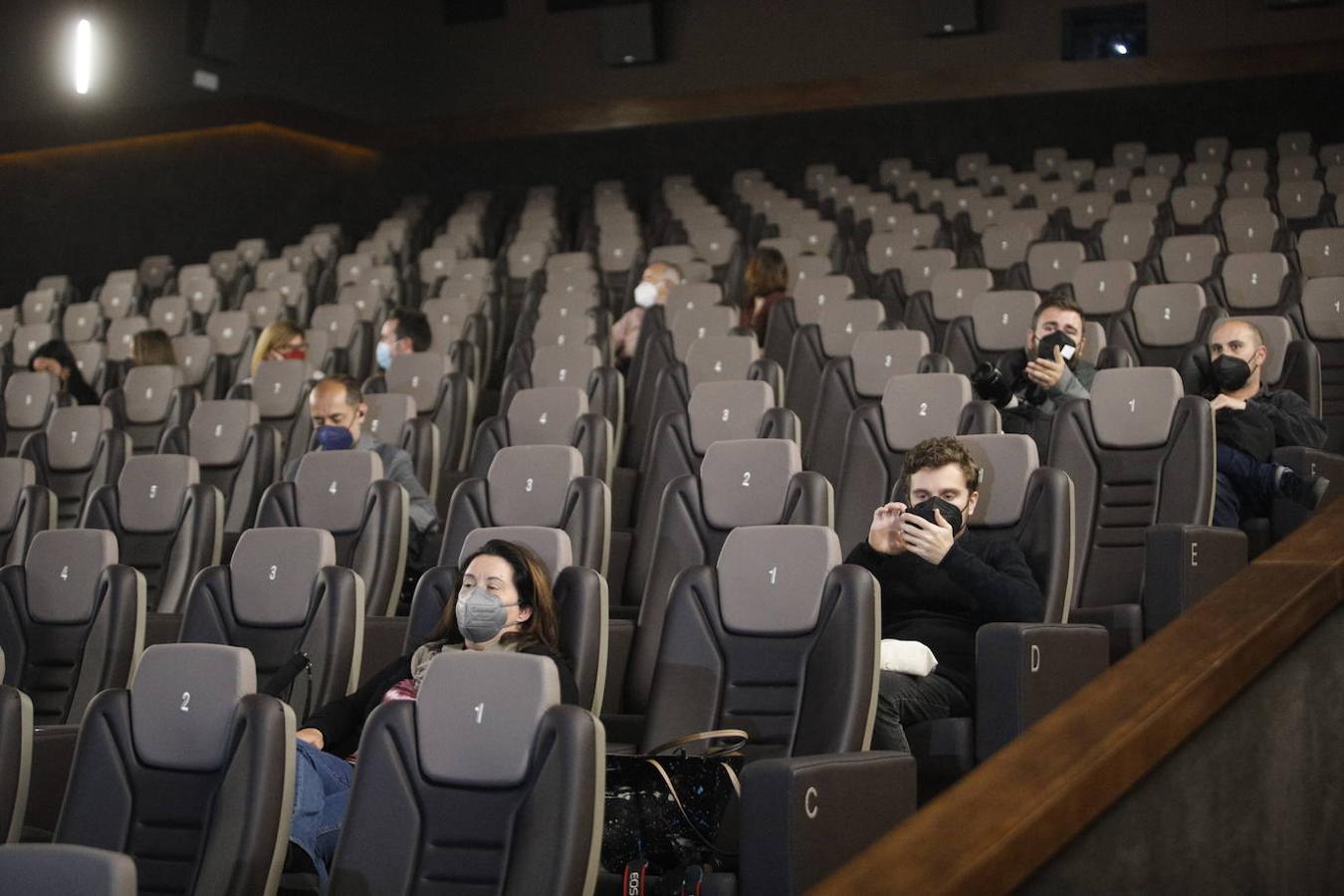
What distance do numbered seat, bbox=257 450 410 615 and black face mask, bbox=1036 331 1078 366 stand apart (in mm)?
1253

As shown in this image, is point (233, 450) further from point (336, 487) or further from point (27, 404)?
point (27, 404)

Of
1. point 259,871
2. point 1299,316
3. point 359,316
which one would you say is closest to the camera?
point 259,871

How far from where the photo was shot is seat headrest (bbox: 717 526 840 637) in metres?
2.19

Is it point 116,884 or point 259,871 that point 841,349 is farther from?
point 116,884

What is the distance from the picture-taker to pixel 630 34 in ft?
28.1

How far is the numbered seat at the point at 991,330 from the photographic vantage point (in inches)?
159

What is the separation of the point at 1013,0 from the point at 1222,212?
2.71 m

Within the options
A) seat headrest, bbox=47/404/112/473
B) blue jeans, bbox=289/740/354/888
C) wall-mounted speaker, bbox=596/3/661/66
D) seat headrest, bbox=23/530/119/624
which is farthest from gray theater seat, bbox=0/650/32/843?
wall-mounted speaker, bbox=596/3/661/66

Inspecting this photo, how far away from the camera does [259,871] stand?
179cm

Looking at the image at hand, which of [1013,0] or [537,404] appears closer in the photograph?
[537,404]

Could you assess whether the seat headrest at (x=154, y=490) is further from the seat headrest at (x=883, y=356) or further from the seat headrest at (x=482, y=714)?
the seat headrest at (x=482, y=714)

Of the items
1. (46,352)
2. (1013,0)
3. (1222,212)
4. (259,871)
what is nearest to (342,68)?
(1013,0)

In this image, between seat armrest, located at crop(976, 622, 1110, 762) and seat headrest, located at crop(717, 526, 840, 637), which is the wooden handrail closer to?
seat armrest, located at crop(976, 622, 1110, 762)

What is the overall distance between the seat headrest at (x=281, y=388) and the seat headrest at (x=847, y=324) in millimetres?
1374
